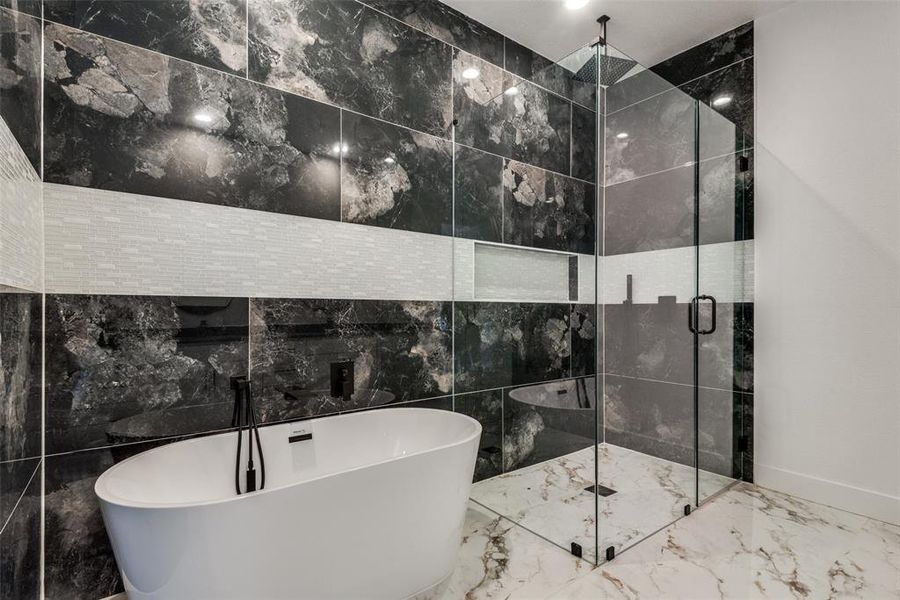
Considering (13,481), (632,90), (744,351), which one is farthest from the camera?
(744,351)

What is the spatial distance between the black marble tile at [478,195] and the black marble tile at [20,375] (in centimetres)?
179

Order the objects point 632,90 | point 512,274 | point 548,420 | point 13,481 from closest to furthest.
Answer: point 13,481 < point 632,90 < point 548,420 < point 512,274

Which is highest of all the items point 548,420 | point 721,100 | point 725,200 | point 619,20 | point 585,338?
point 619,20

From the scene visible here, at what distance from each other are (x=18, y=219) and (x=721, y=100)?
345cm

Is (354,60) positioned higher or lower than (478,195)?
higher

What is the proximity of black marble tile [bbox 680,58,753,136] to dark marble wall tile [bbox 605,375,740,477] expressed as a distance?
1.63 meters

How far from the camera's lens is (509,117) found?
2.34m

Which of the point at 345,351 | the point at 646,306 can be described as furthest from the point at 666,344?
the point at 345,351

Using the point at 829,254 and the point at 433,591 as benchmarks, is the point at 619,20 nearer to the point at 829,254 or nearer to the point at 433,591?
the point at 829,254

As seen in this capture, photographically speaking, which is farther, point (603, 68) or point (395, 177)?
point (395, 177)

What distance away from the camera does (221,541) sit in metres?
1.09

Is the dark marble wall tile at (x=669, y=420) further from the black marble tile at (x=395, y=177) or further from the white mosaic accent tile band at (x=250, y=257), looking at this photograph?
the black marble tile at (x=395, y=177)

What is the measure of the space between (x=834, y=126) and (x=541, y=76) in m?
1.57

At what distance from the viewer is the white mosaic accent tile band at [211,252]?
4.74 feet
